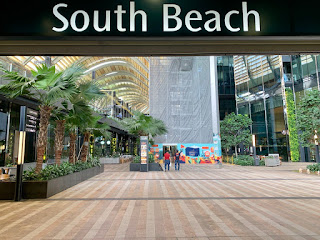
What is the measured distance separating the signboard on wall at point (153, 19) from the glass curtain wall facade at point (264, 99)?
2696 cm

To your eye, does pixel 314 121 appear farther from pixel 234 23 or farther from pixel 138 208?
pixel 234 23

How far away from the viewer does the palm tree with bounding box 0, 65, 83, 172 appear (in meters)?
6.50

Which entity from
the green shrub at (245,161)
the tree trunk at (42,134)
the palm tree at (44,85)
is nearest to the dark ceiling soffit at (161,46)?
the palm tree at (44,85)

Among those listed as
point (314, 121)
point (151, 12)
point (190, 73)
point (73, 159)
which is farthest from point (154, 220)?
point (190, 73)

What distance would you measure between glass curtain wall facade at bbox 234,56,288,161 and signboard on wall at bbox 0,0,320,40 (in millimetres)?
26957

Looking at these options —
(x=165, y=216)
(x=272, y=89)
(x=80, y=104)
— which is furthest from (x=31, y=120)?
(x=272, y=89)

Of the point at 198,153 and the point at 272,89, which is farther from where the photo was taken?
the point at 272,89

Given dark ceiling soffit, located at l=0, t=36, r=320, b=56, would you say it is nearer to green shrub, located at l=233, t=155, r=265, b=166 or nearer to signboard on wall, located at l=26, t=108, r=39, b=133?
signboard on wall, located at l=26, t=108, r=39, b=133

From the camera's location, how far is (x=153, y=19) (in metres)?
2.17

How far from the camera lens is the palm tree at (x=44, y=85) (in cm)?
650

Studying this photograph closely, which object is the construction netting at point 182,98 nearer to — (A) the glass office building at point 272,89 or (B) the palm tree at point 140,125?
(B) the palm tree at point 140,125

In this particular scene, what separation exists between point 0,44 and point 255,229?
14.7ft

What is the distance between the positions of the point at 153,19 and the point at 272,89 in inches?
1139

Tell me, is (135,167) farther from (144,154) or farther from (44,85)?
(44,85)
